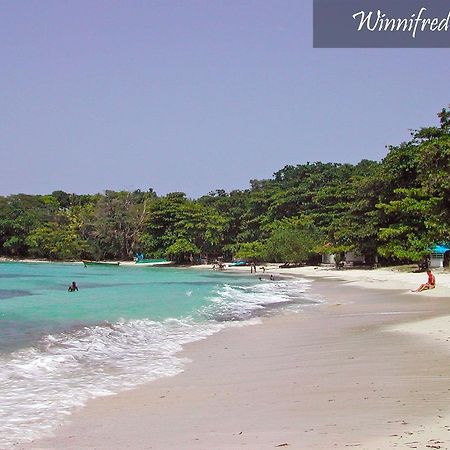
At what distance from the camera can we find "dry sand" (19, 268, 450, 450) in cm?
503

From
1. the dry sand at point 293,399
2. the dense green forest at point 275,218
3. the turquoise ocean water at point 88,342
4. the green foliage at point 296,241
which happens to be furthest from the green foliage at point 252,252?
the dry sand at point 293,399

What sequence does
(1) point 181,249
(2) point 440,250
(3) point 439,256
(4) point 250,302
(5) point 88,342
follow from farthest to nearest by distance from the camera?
(1) point 181,249
(2) point 440,250
(3) point 439,256
(4) point 250,302
(5) point 88,342

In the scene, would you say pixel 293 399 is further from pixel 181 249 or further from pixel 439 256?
pixel 181 249

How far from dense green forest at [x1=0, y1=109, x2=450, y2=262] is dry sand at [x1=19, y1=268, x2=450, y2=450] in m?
14.4

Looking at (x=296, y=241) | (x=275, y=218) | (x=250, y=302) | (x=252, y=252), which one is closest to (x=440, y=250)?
(x=296, y=241)

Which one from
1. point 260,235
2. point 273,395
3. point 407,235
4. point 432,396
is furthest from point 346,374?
point 260,235

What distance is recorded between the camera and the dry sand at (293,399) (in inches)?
198

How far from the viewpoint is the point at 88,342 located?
12.1 meters

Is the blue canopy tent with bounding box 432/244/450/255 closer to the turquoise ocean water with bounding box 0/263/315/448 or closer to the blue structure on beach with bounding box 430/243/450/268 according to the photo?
the blue structure on beach with bounding box 430/243/450/268

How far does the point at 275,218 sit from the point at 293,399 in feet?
185

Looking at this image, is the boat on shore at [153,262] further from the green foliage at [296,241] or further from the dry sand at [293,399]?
the dry sand at [293,399]

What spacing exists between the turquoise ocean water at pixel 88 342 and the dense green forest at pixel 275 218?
459 inches

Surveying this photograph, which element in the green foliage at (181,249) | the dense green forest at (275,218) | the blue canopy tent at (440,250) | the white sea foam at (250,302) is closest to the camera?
the white sea foam at (250,302)

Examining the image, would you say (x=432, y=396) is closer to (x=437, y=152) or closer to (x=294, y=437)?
(x=294, y=437)
